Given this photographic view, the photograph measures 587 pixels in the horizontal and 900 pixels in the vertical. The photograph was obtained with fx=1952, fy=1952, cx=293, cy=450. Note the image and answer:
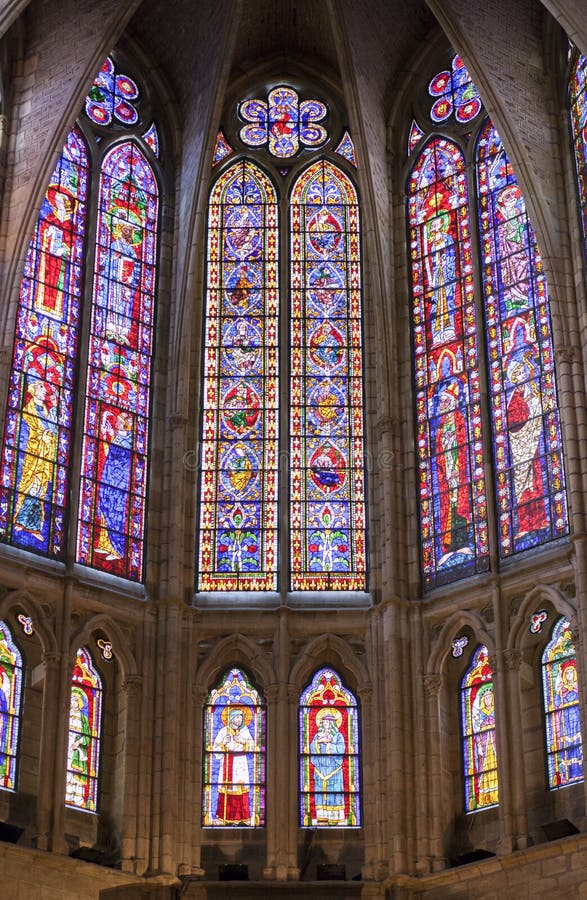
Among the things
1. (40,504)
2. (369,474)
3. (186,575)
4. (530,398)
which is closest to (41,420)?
(40,504)

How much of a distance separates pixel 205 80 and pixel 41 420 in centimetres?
535

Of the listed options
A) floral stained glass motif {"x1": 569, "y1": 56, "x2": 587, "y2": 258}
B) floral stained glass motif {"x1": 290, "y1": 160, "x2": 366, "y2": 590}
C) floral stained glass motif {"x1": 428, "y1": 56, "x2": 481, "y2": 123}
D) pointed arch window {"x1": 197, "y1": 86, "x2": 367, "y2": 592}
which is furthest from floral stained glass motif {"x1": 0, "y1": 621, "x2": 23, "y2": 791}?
floral stained glass motif {"x1": 428, "y1": 56, "x2": 481, "y2": 123}

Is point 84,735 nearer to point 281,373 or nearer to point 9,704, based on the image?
point 9,704

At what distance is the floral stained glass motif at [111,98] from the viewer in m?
25.6

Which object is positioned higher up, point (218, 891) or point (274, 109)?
point (274, 109)

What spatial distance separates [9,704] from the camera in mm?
21500

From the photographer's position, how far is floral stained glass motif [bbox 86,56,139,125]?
2564 cm

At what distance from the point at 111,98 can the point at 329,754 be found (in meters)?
9.33

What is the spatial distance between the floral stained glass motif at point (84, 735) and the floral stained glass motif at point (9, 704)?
24.6 inches

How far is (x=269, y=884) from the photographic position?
21266 millimetres

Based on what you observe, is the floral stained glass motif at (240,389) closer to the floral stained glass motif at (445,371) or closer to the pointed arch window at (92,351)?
the pointed arch window at (92,351)

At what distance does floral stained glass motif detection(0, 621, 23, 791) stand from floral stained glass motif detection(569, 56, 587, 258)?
27.6 ft

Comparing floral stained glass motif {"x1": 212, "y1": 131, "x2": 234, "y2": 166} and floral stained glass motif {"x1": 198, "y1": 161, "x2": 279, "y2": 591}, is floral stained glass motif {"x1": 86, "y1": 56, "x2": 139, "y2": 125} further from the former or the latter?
floral stained glass motif {"x1": 198, "y1": 161, "x2": 279, "y2": 591}

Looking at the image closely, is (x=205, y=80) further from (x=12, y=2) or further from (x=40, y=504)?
(x=40, y=504)
